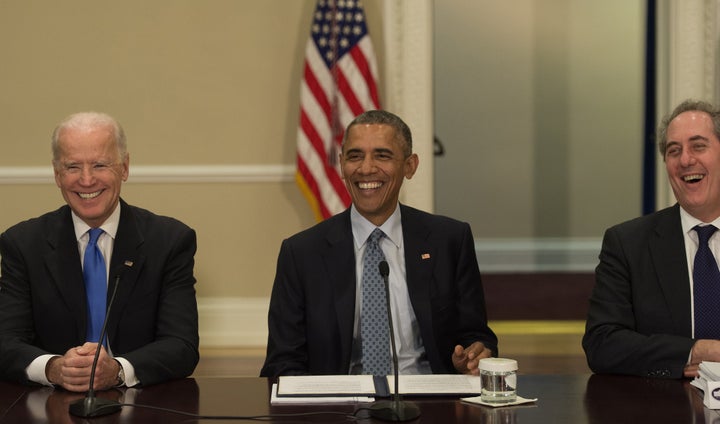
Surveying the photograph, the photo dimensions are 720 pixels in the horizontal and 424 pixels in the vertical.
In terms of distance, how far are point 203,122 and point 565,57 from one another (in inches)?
187

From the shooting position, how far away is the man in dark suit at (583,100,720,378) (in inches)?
119

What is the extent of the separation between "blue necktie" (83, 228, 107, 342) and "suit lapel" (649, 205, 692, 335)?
1672 mm

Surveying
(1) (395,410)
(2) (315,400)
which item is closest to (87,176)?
(2) (315,400)

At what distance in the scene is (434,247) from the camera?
3277mm

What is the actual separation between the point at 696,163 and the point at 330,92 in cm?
342

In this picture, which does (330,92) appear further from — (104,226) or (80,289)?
(80,289)

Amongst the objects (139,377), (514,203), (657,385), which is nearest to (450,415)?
(657,385)

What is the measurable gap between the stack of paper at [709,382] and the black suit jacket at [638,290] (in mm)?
285

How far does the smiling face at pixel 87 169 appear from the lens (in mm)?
3125

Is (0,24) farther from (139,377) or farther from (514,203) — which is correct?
(514,203)

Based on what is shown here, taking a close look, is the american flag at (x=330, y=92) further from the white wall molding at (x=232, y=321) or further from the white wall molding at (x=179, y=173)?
the white wall molding at (x=232, y=321)

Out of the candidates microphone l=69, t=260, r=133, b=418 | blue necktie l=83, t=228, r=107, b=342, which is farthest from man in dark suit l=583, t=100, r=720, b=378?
blue necktie l=83, t=228, r=107, b=342

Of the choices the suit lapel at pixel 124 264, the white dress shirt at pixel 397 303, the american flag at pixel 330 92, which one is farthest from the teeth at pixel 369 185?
the american flag at pixel 330 92

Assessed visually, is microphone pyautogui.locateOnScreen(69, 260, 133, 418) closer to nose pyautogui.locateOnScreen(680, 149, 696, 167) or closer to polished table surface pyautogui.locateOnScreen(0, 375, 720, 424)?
polished table surface pyautogui.locateOnScreen(0, 375, 720, 424)
